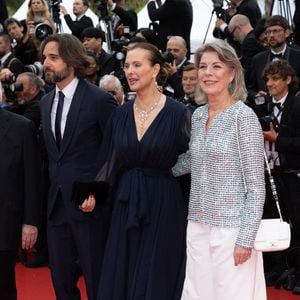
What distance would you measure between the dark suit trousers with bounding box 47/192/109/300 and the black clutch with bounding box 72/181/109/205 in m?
0.27

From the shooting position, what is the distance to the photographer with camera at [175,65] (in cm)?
836

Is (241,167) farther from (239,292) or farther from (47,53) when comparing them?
(47,53)

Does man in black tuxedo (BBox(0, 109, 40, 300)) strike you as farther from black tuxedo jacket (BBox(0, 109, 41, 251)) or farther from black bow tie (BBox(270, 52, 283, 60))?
black bow tie (BBox(270, 52, 283, 60))

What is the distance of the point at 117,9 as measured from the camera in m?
11.5

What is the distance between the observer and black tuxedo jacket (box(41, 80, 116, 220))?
17.1 feet

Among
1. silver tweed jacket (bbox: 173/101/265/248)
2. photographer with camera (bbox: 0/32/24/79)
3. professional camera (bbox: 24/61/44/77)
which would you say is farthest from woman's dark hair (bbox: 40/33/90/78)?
photographer with camera (bbox: 0/32/24/79)

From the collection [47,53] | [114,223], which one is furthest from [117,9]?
[114,223]

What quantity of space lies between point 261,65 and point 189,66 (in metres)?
0.80

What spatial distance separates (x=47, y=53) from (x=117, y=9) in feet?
20.5

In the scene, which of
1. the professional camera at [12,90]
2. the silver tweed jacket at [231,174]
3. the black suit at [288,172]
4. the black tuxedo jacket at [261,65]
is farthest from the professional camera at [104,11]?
the silver tweed jacket at [231,174]

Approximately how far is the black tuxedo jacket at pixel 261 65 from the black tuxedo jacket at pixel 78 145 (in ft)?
9.98

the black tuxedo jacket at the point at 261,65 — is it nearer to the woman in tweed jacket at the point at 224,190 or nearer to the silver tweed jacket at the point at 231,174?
the woman in tweed jacket at the point at 224,190

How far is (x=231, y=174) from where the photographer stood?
4.35 metres

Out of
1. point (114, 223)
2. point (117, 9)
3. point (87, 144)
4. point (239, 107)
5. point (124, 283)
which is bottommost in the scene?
point (124, 283)
